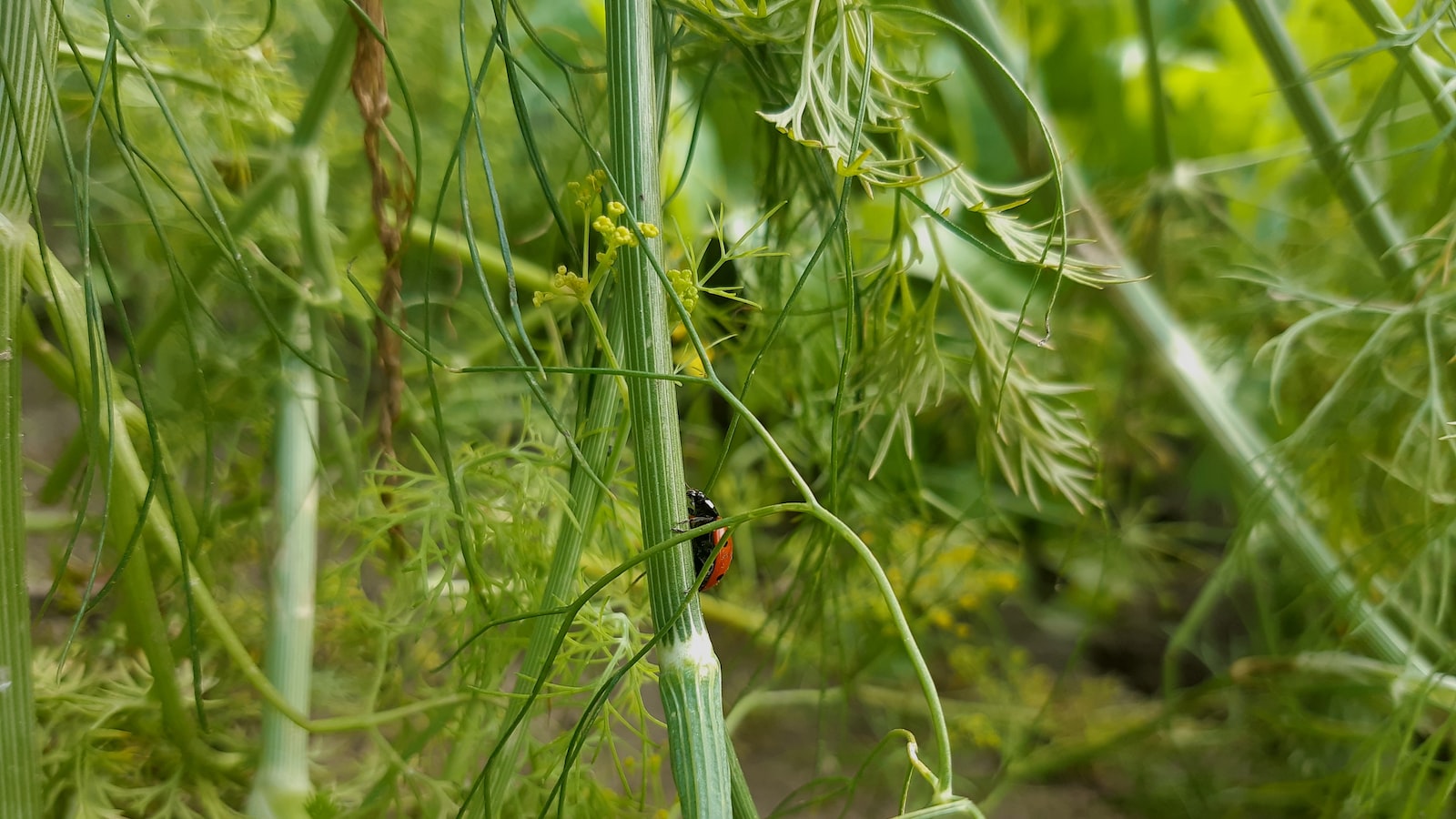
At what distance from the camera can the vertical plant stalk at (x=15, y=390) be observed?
469mm

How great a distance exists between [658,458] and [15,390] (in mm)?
348

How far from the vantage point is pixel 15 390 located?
51cm

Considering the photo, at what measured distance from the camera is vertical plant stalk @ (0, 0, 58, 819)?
18.5 inches

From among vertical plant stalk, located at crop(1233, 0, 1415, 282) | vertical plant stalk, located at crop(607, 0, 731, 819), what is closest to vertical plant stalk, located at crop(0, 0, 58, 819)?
vertical plant stalk, located at crop(607, 0, 731, 819)

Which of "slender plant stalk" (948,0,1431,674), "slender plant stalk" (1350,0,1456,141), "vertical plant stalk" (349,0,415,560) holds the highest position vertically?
"vertical plant stalk" (349,0,415,560)

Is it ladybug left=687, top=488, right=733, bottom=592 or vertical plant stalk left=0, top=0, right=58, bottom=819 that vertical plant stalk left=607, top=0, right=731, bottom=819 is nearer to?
ladybug left=687, top=488, right=733, bottom=592

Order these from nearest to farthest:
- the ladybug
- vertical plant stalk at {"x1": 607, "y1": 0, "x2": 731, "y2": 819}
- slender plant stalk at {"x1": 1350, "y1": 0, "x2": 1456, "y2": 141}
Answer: vertical plant stalk at {"x1": 607, "y1": 0, "x2": 731, "y2": 819}
the ladybug
slender plant stalk at {"x1": 1350, "y1": 0, "x2": 1456, "y2": 141}

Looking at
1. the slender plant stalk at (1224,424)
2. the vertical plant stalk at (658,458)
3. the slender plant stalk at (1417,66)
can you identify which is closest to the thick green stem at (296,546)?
the vertical plant stalk at (658,458)

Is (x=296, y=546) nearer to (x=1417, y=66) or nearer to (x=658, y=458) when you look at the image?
(x=658, y=458)

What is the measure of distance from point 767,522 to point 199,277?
0.84 meters

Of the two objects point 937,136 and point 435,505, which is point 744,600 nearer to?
point 435,505

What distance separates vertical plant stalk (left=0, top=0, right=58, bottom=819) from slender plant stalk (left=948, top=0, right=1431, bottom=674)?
0.69 metres

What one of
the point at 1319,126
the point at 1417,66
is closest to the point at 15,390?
the point at 1417,66

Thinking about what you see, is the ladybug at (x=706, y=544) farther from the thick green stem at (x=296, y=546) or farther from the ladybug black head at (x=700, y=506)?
the thick green stem at (x=296, y=546)
